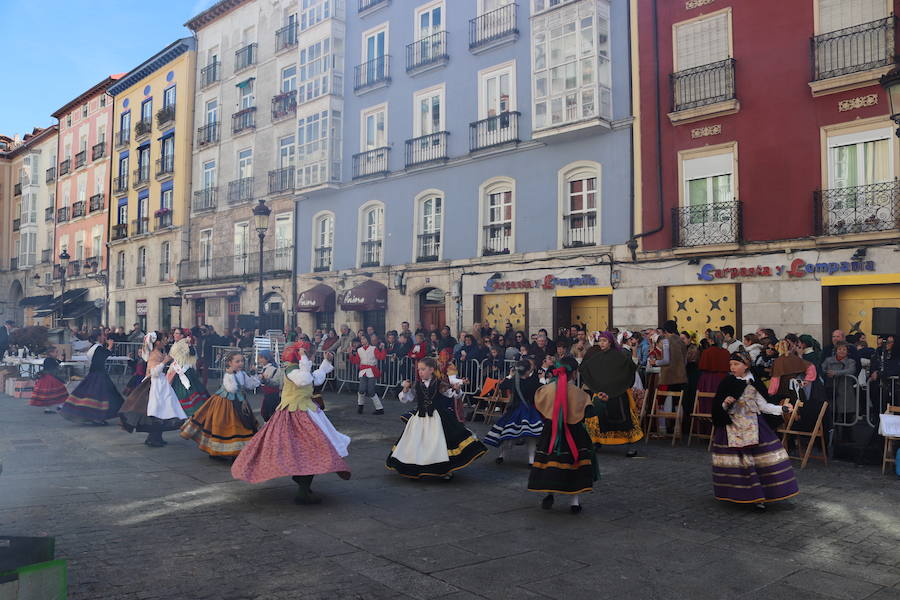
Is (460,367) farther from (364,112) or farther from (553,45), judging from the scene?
(364,112)

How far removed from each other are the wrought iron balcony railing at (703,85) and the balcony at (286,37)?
56.1 ft

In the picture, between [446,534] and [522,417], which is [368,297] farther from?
[446,534]

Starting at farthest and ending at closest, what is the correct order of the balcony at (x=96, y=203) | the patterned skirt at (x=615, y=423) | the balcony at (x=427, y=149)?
the balcony at (x=96, y=203) → the balcony at (x=427, y=149) → the patterned skirt at (x=615, y=423)

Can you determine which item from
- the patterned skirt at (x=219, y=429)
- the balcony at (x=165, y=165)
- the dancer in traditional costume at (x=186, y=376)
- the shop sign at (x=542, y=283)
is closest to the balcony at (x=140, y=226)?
the balcony at (x=165, y=165)

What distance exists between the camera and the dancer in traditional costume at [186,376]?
Answer: 11117 mm

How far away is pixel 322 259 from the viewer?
27016 mm

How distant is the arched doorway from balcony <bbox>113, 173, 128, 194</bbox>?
23364mm

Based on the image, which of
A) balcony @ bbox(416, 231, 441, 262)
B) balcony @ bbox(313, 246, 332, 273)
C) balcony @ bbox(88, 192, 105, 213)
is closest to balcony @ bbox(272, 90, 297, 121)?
balcony @ bbox(313, 246, 332, 273)

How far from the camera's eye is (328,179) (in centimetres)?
2573

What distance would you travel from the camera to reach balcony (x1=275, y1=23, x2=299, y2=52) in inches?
1141

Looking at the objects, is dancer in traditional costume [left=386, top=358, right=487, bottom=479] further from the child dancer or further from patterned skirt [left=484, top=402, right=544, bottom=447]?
the child dancer

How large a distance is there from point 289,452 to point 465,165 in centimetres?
1560

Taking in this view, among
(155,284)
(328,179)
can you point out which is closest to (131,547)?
(328,179)

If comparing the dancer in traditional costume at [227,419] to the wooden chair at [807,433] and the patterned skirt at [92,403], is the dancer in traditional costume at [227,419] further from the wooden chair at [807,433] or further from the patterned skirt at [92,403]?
the wooden chair at [807,433]
